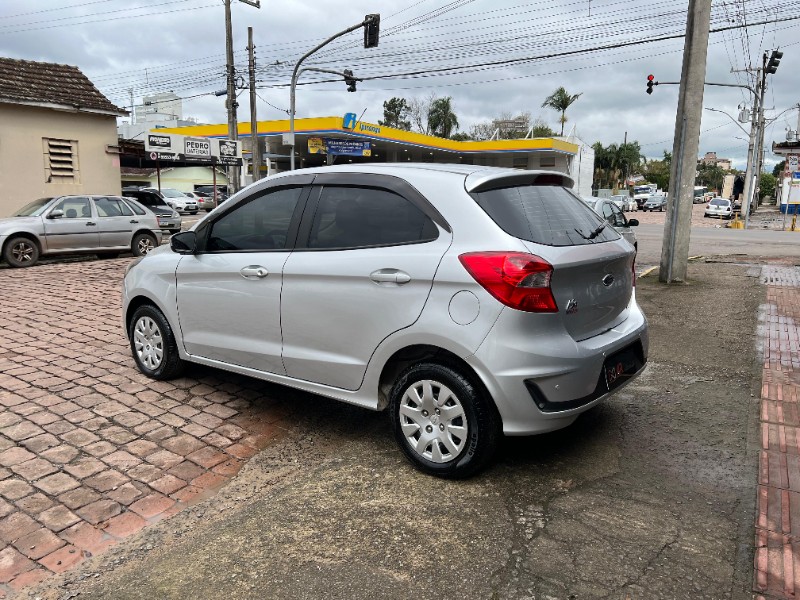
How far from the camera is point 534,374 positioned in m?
3.12

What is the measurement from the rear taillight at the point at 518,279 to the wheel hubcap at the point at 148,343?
2998 mm

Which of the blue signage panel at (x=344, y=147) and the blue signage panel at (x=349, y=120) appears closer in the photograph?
the blue signage panel at (x=344, y=147)

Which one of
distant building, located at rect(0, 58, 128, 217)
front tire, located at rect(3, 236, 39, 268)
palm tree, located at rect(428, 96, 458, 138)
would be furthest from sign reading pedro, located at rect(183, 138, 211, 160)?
palm tree, located at rect(428, 96, 458, 138)

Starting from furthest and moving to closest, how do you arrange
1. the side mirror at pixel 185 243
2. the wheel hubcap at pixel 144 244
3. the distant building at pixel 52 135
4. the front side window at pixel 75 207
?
the distant building at pixel 52 135 < the wheel hubcap at pixel 144 244 < the front side window at pixel 75 207 < the side mirror at pixel 185 243

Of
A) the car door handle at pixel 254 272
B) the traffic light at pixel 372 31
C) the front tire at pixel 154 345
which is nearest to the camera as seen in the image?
the car door handle at pixel 254 272

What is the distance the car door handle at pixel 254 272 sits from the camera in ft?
13.4

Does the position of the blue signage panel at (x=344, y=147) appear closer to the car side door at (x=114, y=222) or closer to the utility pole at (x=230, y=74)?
the utility pole at (x=230, y=74)

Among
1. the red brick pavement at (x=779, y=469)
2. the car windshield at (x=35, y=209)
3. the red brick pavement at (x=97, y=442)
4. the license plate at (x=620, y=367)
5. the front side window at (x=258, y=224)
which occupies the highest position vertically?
the front side window at (x=258, y=224)

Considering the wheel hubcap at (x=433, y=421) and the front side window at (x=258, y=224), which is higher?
the front side window at (x=258, y=224)

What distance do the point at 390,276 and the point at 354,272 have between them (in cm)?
26

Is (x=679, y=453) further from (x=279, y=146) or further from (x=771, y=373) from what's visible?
(x=279, y=146)

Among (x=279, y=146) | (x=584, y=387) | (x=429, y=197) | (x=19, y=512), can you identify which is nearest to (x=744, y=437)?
(x=584, y=387)

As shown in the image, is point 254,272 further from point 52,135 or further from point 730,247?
point 730,247

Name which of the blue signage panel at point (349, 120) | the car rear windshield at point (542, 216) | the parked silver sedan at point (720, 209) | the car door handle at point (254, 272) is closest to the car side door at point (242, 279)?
the car door handle at point (254, 272)
